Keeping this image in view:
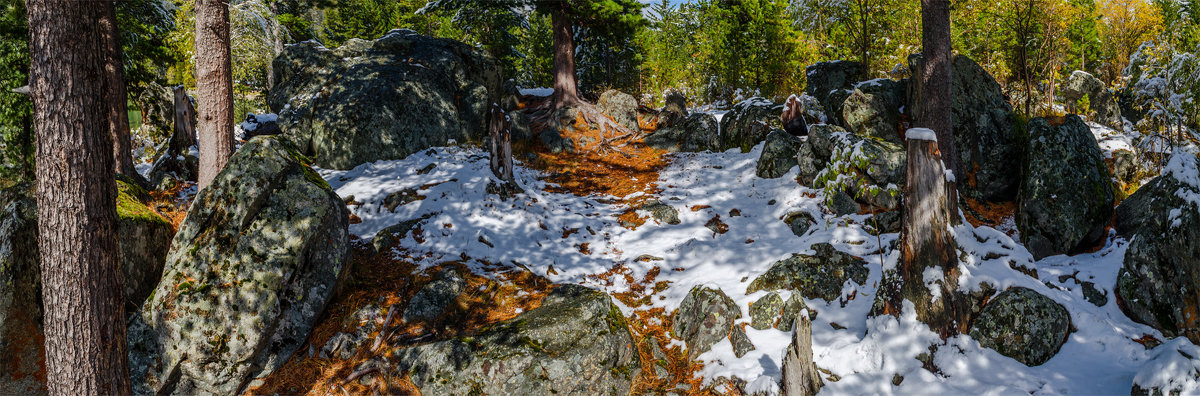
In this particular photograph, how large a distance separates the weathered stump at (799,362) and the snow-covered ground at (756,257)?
9.5 inches

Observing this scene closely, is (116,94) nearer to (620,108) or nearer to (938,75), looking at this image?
(620,108)

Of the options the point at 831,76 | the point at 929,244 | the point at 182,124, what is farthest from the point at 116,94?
the point at 831,76

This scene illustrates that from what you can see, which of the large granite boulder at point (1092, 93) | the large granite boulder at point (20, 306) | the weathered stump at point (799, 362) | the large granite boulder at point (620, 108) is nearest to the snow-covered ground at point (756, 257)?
the weathered stump at point (799, 362)

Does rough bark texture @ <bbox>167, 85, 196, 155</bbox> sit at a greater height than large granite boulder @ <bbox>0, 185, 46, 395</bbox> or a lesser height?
greater

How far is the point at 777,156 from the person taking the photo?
35.3 feet

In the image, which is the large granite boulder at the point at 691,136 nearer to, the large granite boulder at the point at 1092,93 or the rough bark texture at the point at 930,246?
the rough bark texture at the point at 930,246

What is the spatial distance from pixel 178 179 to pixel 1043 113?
21.2 meters

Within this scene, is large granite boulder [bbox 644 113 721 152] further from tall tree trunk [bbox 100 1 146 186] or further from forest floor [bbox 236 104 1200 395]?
tall tree trunk [bbox 100 1 146 186]

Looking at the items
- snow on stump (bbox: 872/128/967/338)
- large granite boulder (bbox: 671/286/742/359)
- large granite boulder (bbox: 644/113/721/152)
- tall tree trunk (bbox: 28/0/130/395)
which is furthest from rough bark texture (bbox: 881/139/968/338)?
large granite boulder (bbox: 644/113/721/152)

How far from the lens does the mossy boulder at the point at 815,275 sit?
6914mm

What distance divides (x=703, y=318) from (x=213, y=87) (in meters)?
7.52

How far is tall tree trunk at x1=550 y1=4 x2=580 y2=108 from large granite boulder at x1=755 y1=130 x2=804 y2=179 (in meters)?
7.20

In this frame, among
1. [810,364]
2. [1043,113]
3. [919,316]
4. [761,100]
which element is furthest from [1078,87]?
[810,364]

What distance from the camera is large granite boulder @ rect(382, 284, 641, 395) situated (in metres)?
5.28
